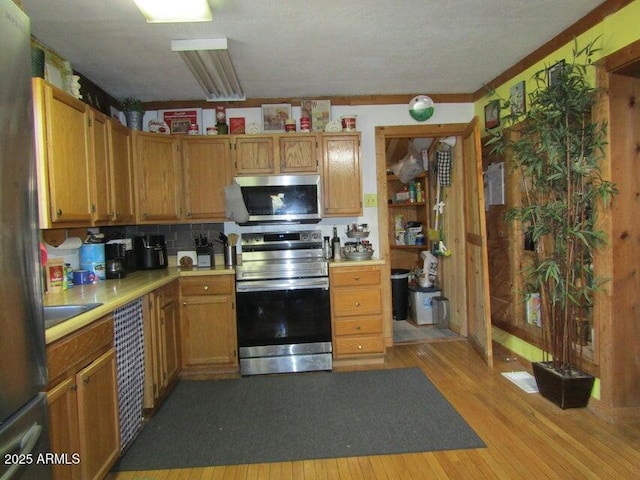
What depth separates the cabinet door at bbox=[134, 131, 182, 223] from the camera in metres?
3.19

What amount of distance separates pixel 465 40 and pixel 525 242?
5.30ft

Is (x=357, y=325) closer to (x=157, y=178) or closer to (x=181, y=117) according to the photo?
(x=157, y=178)

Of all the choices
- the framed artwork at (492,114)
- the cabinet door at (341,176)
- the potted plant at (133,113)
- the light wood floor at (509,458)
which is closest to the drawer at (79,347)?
the light wood floor at (509,458)

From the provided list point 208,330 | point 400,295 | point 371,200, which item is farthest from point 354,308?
point 400,295

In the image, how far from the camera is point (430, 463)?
1.96 meters

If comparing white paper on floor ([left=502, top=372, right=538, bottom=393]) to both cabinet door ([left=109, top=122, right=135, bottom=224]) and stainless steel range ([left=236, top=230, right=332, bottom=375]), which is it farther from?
cabinet door ([left=109, top=122, right=135, bottom=224])

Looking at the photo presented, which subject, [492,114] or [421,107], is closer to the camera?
[492,114]

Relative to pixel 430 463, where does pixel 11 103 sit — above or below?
above

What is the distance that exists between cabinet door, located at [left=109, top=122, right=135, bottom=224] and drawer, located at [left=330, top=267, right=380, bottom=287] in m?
1.68

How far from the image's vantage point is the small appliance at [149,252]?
329 centimetres

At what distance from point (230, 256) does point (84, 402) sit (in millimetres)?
1907

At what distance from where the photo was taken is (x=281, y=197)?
3406 mm

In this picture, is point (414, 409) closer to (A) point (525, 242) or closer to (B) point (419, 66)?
(A) point (525, 242)

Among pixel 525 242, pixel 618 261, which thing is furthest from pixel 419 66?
pixel 618 261
